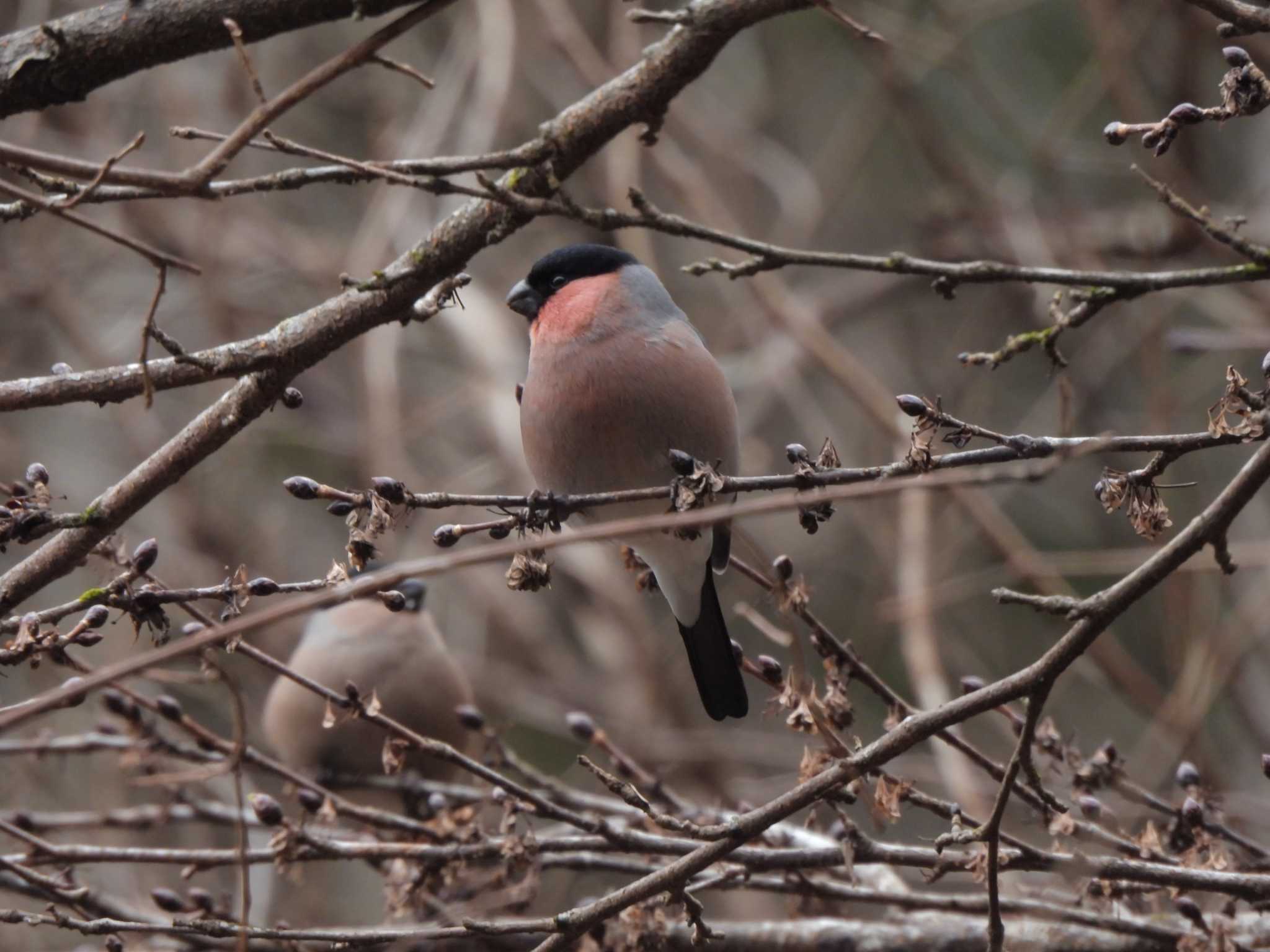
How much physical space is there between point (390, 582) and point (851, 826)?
102cm

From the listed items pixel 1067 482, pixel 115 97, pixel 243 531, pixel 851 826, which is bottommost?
pixel 851 826

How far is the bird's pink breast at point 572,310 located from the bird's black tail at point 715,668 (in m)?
0.71

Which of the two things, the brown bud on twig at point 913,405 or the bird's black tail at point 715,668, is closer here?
the brown bud on twig at point 913,405

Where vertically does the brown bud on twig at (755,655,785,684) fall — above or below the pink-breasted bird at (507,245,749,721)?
below

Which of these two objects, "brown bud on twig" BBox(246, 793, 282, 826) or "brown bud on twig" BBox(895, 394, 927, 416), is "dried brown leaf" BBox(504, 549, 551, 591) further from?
"brown bud on twig" BBox(246, 793, 282, 826)

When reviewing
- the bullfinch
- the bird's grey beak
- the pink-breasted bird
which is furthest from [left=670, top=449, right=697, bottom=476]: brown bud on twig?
the bullfinch

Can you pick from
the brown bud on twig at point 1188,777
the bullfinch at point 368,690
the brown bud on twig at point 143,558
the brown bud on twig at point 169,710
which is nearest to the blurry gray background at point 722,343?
the bullfinch at point 368,690

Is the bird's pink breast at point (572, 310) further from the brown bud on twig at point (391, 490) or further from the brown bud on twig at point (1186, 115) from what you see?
the brown bud on twig at point (1186, 115)

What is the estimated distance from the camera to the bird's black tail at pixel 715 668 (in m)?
3.03

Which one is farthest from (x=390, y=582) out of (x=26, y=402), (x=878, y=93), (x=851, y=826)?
(x=878, y=93)

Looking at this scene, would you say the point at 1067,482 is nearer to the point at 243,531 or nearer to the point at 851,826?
the point at 243,531

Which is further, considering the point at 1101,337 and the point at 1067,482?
the point at 1067,482

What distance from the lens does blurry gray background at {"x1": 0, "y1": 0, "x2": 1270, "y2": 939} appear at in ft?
16.5

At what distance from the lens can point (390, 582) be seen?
147cm
